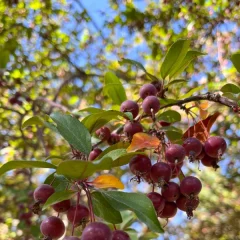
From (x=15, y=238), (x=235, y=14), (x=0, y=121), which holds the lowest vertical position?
(x=15, y=238)

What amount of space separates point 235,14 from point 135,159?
2.78 m

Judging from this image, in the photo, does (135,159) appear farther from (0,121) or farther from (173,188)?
(0,121)

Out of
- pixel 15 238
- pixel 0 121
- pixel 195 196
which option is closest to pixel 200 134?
pixel 195 196

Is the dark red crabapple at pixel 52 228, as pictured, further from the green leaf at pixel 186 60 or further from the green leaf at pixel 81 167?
the green leaf at pixel 186 60

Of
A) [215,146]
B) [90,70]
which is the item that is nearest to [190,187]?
[215,146]

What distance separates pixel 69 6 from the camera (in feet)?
14.1

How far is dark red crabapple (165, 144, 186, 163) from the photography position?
1.04 meters

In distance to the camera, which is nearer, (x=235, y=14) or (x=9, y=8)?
(x=235, y=14)

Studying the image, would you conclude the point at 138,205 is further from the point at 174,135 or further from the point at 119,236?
the point at 174,135

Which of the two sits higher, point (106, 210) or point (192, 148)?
point (192, 148)

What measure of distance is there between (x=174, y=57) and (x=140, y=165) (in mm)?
436

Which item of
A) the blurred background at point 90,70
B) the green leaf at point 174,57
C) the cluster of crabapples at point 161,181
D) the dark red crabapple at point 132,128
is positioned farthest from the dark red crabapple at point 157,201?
the blurred background at point 90,70

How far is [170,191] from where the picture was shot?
1.04m

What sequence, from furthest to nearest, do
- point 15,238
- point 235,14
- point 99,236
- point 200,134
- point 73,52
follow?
point 73,52 < point 15,238 < point 235,14 < point 200,134 < point 99,236
